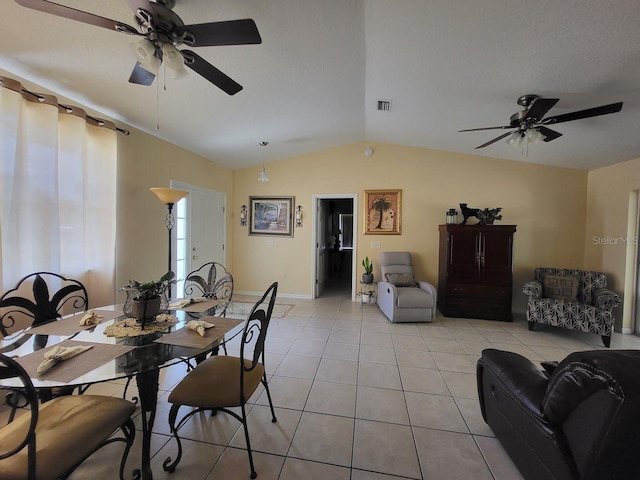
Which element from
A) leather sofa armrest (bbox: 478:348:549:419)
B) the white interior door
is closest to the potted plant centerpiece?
leather sofa armrest (bbox: 478:348:549:419)

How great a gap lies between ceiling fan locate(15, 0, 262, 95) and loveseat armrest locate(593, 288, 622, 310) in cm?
463

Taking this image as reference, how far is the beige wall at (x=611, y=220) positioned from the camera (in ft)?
11.7

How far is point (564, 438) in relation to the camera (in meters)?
1.07

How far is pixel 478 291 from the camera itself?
4039 mm

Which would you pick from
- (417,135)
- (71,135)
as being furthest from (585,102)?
(71,135)

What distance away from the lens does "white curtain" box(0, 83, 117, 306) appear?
6.31ft

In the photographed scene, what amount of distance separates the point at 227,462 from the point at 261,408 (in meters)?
0.47

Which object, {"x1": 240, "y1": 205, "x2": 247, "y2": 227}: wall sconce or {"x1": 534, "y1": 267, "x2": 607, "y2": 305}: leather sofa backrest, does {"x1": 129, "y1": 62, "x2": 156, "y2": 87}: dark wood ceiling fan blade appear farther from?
{"x1": 534, "y1": 267, "x2": 607, "y2": 305}: leather sofa backrest

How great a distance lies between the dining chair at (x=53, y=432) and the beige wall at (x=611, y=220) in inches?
224

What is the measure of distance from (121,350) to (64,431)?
357 millimetres

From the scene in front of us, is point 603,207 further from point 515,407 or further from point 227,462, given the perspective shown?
point 227,462

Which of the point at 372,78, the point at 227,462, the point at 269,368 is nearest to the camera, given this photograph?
the point at 227,462

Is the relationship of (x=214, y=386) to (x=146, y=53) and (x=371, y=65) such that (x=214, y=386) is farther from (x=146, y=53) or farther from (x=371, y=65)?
(x=371, y=65)

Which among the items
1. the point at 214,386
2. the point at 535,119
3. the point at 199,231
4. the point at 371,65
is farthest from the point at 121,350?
the point at 535,119
